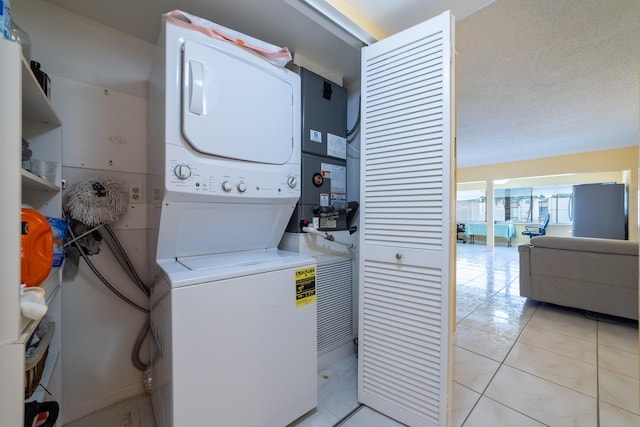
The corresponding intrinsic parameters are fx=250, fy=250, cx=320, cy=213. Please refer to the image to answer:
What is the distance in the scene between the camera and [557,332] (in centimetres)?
220

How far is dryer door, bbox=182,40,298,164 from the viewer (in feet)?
3.37

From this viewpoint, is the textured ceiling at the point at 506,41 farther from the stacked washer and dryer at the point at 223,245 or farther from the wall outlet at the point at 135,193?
the wall outlet at the point at 135,193

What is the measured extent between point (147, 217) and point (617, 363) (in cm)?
324

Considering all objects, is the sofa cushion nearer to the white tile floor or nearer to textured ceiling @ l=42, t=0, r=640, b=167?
the white tile floor

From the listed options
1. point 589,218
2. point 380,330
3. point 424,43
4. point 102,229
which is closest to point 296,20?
point 424,43

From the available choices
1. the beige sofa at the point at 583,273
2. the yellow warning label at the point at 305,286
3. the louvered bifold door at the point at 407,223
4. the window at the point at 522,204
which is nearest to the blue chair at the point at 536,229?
the window at the point at 522,204

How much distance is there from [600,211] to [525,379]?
5.58 metres

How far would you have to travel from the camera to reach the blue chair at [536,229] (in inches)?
282

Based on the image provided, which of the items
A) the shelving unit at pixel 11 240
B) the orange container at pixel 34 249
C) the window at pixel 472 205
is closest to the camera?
the shelving unit at pixel 11 240

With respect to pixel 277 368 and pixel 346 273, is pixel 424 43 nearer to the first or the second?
pixel 346 273

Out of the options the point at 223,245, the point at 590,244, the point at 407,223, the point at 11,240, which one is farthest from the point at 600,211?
the point at 11,240

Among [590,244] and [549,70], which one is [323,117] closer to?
[549,70]

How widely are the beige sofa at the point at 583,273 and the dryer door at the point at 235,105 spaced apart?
9.94 ft

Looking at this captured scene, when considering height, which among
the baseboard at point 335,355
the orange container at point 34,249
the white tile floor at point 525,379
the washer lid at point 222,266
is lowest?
the white tile floor at point 525,379
